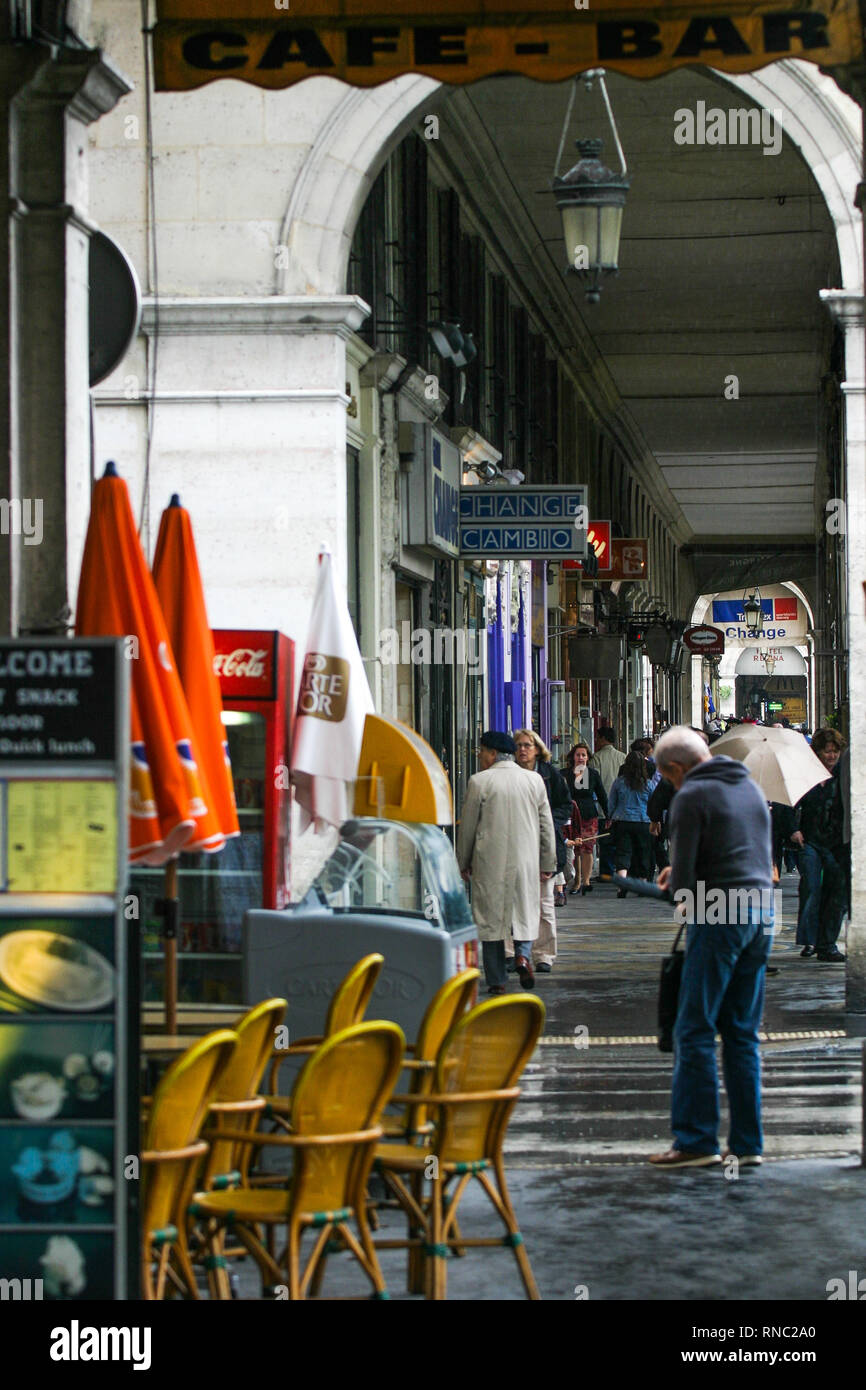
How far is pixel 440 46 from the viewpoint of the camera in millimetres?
7840

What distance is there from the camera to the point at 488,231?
75.0 feet

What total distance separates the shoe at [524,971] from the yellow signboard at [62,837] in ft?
28.9

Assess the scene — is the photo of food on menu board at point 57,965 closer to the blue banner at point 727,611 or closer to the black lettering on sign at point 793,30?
the black lettering on sign at point 793,30

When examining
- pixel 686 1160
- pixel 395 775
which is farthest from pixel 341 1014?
pixel 686 1160

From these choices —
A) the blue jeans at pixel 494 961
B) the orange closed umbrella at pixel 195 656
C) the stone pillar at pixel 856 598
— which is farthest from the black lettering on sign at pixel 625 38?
the blue jeans at pixel 494 961

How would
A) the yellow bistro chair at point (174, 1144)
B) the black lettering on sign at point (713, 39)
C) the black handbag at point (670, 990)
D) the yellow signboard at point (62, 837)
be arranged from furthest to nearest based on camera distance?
1. the black handbag at point (670, 990)
2. the black lettering on sign at point (713, 39)
3. the yellow bistro chair at point (174, 1144)
4. the yellow signboard at point (62, 837)

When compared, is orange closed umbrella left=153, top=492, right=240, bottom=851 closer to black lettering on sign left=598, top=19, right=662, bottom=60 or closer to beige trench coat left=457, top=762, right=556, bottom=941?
black lettering on sign left=598, top=19, right=662, bottom=60

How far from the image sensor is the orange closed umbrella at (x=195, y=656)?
6941mm

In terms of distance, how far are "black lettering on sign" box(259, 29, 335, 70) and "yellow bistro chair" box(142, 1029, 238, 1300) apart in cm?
403

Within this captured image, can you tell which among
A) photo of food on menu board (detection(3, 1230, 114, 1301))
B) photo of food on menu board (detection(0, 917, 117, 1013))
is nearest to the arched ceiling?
photo of food on menu board (detection(0, 917, 117, 1013))

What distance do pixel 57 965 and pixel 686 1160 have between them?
13.0 ft

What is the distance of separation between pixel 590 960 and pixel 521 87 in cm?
773

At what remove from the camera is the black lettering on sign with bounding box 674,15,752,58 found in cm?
775

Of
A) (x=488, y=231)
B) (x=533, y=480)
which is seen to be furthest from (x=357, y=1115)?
(x=533, y=480)
